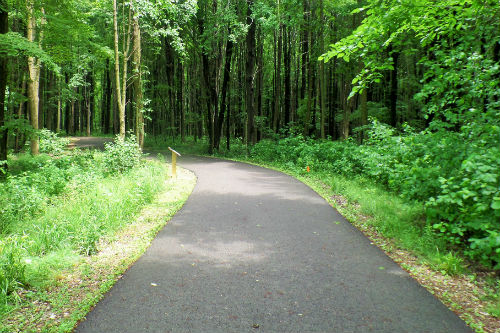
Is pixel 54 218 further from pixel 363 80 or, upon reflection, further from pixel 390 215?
pixel 390 215

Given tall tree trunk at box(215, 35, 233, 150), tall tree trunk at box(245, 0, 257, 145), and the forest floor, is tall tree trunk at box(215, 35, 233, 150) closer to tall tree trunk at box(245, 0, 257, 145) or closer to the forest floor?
tall tree trunk at box(245, 0, 257, 145)

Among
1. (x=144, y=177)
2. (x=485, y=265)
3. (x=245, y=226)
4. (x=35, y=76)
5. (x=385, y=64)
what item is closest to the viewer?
(x=485, y=265)

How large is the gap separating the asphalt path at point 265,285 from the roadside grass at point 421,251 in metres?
0.26

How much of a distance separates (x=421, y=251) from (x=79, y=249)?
575cm

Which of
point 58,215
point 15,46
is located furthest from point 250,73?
Answer: point 58,215

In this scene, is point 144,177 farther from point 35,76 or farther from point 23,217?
point 35,76

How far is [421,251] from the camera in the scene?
5.48 meters

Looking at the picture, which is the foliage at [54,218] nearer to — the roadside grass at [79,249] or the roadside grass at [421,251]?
the roadside grass at [79,249]

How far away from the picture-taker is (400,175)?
731 centimetres

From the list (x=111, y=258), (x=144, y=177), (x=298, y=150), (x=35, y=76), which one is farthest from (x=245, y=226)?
(x=35, y=76)

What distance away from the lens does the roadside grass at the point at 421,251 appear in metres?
3.92

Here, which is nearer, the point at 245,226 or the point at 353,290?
the point at 353,290

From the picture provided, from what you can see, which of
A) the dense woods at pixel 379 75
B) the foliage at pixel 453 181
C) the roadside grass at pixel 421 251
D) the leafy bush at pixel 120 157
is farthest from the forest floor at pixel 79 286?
the leafy bush at pixel 120 157

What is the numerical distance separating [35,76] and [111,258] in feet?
54.2
